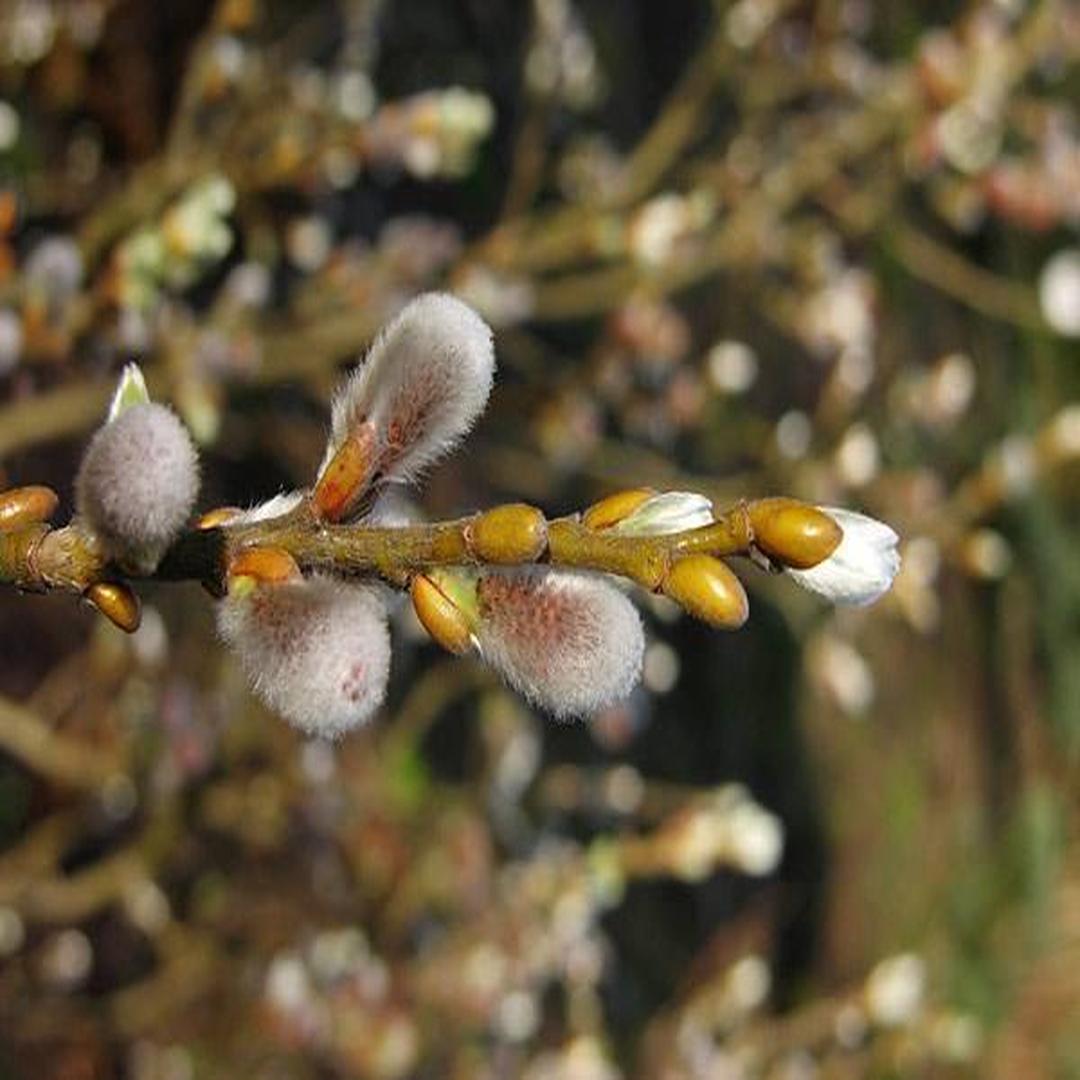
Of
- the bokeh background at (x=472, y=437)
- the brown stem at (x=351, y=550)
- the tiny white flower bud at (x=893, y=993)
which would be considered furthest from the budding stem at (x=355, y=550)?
the tiny white flower bud at (x=893, y=993)

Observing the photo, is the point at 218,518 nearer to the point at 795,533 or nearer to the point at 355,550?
the point at 355,550

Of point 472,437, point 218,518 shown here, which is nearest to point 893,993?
point 472,437

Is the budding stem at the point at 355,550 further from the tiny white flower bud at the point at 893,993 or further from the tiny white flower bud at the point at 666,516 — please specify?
the tiny white flower bud at the point at 893,993

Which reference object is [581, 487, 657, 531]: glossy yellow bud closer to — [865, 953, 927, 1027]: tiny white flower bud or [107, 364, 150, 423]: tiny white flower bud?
[107, 364, 150, 423]: tiny white flower bud

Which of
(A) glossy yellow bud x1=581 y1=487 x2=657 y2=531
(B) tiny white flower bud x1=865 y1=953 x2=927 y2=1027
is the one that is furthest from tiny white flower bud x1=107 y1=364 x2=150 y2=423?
(B) tiny white flower bud x1=865 y1=953 x2=927 y2=1027

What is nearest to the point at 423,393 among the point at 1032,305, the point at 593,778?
the point at 593,778
